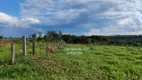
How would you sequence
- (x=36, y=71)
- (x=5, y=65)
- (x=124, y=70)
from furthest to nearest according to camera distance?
(x=124, y=70) → (x=5, y=65) → (x=36, y=71)

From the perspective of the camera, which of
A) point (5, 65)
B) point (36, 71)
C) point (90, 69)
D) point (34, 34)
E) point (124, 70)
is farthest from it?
point (34, 34)

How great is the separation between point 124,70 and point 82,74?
338cm

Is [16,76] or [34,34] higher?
[34,34]

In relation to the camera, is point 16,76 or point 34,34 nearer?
point 16,76

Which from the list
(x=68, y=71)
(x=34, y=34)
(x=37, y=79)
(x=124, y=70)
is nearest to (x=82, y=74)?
(x=68, y=71)

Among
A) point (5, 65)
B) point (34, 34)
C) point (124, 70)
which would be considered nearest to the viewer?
point (5, 65)

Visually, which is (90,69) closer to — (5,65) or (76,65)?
(76,65)

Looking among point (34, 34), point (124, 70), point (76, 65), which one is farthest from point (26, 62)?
point (34, 34)

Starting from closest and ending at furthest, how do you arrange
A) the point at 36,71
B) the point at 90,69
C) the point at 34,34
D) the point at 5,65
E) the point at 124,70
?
the point at 36,71 → the point at 5,65 → the point at 90,69 → the point at 124,70 → the point at 34,34

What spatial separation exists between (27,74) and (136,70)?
22.0 feet

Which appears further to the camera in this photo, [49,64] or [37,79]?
[49,64]

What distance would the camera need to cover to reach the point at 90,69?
43.5ft

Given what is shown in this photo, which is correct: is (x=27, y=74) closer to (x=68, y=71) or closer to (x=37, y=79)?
(x=37, y=79)

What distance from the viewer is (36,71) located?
11.5m
